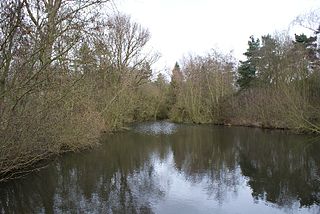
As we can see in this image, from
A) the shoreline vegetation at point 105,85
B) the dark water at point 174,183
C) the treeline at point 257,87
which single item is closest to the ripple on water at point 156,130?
the shoreline vegetation at point 105,85

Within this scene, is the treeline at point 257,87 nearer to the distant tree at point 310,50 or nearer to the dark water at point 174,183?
the distant tree at point 310,50

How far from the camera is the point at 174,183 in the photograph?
10.8 meters

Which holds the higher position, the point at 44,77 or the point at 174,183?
the point at 44,77

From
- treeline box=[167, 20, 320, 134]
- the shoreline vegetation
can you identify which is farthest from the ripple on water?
treeline box=[167, 20, 320, 134]

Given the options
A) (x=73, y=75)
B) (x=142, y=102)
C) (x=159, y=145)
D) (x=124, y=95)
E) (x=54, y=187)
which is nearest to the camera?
(x=54, y=187)

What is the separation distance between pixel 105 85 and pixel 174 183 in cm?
1657

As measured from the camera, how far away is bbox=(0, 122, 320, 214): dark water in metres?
8.53

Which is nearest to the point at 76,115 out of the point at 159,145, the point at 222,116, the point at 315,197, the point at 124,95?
the point at 159,145

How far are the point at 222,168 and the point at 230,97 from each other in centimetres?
2248

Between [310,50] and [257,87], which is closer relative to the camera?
[310,50]

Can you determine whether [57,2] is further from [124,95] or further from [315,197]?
[124,95]

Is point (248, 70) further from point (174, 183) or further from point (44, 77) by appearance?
point (44, 77)

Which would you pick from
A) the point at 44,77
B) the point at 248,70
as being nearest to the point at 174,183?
the point at 44,77

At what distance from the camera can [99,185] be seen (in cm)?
1058
